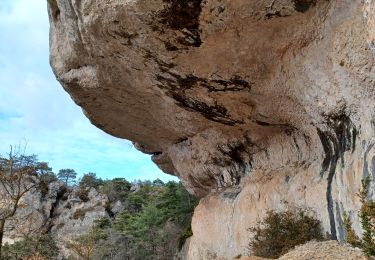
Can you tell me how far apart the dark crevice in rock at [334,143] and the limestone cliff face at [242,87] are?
0.09ft

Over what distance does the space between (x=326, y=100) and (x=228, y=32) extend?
207 cm

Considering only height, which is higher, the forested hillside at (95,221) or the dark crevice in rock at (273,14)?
the forested hillside at (95,221)

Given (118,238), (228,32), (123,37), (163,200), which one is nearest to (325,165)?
(228,32)

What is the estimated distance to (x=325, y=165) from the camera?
26.2 ft

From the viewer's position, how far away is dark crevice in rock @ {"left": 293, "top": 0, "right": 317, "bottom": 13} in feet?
21.0

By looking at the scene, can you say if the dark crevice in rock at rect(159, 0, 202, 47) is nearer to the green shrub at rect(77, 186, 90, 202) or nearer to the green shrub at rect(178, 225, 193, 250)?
the green shrub at rect(178, 225, 193, 250)

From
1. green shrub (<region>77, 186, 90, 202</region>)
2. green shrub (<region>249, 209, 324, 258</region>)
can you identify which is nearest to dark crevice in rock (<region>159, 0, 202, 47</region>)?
green shrub (<region>249, 209, 324, 258</region>)

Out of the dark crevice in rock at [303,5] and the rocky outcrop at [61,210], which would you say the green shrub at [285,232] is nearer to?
the dark crevice in rock at [303,5]

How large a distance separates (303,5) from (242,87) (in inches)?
99.3

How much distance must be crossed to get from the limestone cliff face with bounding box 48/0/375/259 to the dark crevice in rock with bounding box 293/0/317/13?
0.8 inches

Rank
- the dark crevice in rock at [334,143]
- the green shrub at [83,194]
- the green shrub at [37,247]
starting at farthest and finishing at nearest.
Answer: the green shrub at [83,194], the green shrub at [37,247], the dark crevice in rock at [334,143]

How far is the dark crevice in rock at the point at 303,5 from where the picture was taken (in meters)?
6.39

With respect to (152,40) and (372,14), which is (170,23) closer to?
(152,40)

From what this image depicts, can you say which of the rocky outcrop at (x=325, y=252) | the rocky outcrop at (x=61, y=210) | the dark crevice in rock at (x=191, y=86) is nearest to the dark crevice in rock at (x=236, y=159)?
the dark crevice in rock at (x=191, y=86)
